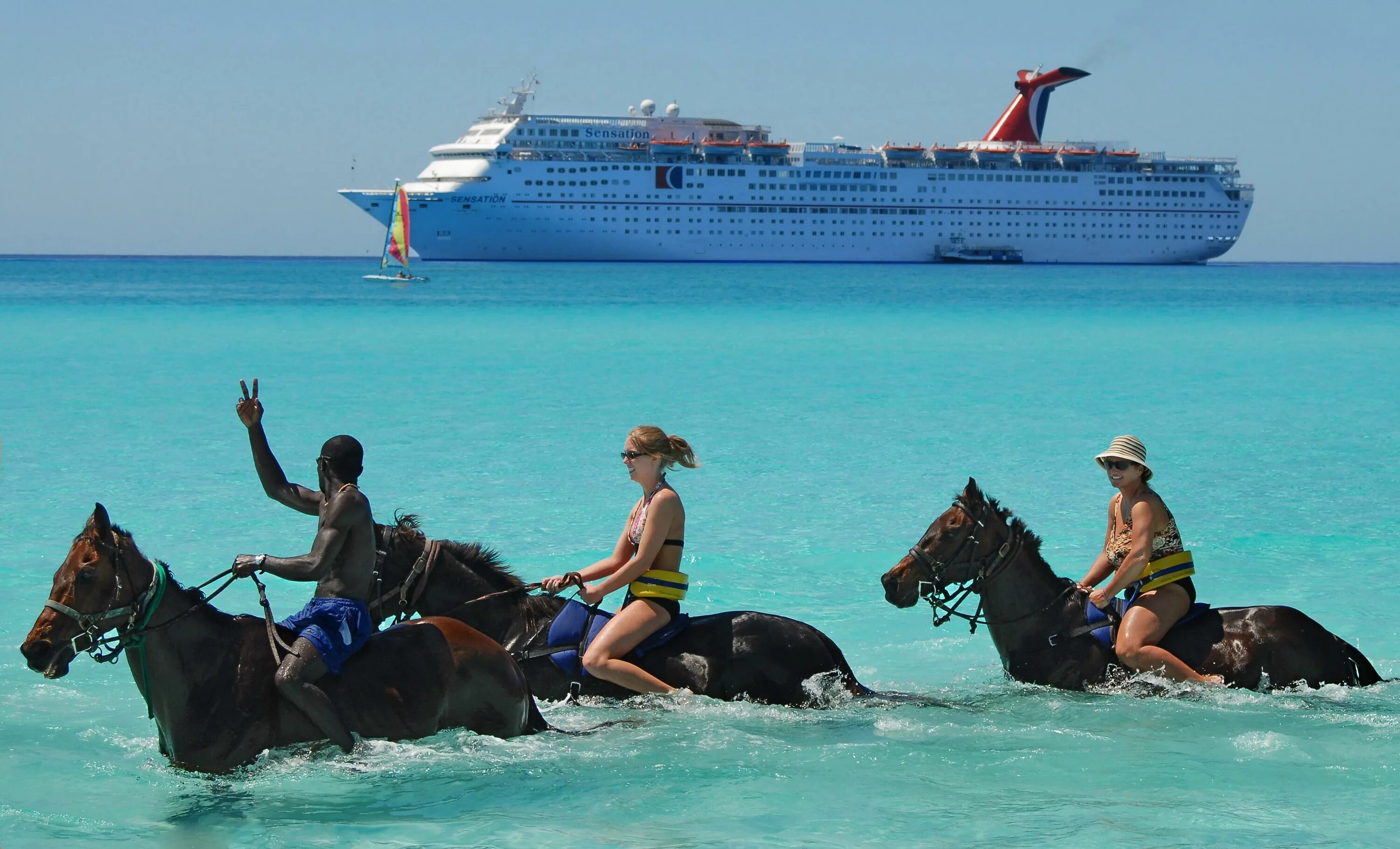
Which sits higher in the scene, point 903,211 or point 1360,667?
point 903,211

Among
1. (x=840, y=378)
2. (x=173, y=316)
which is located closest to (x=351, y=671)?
(x=840, y=378)

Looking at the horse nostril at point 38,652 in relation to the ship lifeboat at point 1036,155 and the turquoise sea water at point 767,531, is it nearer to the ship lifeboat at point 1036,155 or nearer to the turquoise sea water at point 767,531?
the turquoise sea water at point 767,531

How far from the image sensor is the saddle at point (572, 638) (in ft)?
23.4

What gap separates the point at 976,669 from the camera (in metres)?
9.16

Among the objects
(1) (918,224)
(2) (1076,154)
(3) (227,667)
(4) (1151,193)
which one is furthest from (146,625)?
(4) (1151,193)

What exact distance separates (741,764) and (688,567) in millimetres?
5843

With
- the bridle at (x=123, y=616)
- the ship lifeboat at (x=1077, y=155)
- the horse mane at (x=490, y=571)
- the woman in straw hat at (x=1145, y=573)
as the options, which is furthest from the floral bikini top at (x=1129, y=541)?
the ship lifeboat at (x=1077, y=155)

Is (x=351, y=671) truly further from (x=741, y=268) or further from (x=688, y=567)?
(x=741, y=268)

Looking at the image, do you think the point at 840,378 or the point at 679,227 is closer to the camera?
the point at 840,378

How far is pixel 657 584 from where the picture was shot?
6926 mm

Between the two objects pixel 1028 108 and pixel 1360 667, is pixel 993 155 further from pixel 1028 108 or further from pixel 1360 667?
pixel 1360 667

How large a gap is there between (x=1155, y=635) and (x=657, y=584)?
2.67 metres

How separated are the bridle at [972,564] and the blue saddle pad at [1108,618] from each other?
226 millimetres

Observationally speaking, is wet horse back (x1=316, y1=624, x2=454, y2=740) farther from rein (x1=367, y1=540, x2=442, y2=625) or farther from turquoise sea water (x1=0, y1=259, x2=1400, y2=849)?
rein (x1=367, y1=540, x2=442, y2=625)
